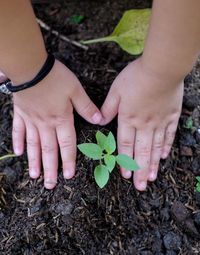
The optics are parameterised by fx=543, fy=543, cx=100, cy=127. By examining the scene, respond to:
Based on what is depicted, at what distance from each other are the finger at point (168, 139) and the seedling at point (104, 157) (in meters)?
0.22

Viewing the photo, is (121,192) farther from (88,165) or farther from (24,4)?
(24,4)

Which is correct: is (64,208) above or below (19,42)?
below

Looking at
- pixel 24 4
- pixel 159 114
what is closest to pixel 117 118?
pixel 159 114

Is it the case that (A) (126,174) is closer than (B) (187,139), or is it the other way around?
(A) (126,174)

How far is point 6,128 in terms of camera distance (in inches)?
58.0

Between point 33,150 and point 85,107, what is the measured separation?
175 millimetres

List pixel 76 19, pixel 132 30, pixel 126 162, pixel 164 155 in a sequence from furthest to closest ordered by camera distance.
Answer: pixel 76 19, pixel 132 30, pixel 164 155, pixel 126 162

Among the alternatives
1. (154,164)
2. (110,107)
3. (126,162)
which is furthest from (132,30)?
(126,162)

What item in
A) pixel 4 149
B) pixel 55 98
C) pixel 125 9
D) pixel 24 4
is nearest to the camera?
pixel 24 4

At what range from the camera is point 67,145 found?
1.32 metres

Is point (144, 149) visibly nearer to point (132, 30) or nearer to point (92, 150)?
point (92, 150)

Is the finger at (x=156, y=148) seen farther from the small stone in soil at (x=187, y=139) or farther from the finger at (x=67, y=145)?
the finger at (x=67, y=145)

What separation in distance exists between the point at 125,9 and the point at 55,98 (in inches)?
21.0

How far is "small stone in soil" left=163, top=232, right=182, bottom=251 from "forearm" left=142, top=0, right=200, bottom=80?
0.37 metres
